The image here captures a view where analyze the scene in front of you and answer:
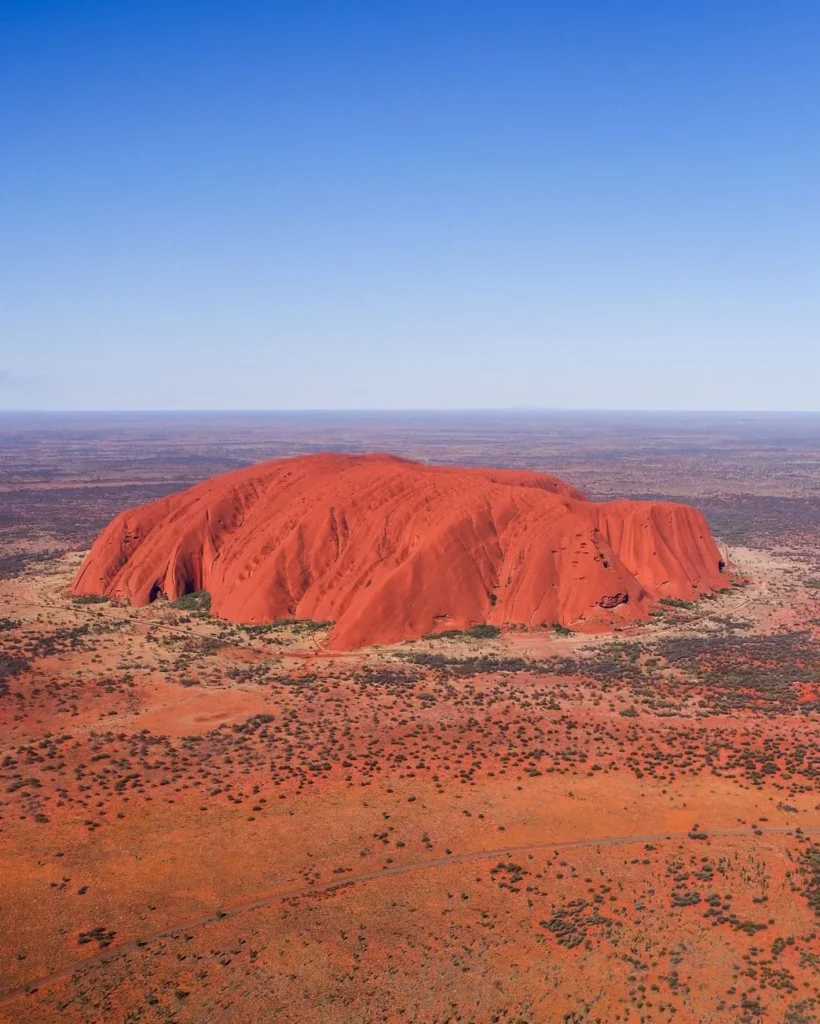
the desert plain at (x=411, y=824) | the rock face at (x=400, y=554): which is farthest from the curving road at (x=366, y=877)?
the rock face at (x=400, y=554)

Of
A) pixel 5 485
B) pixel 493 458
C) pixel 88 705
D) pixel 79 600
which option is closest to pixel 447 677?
pixel 88 705

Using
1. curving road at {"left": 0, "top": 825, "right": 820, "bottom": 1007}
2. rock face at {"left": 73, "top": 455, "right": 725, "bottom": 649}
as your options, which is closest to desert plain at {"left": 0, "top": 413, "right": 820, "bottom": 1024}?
curving road at {"left": 0, "top": 825, "right": 820, "bottom": 1007}

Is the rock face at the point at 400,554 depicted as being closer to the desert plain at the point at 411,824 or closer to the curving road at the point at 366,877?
the desert plain at the point at 411,824

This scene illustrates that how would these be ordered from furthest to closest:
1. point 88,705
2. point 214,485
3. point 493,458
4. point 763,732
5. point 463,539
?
point 493,458, point 214,485, point 463,539, point 88,705, point 763,732

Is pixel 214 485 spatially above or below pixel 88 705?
above

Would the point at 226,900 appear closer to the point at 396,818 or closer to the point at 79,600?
the point at 396,818

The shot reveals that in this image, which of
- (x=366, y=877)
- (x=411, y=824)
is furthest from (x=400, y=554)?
(x=366, y=877)

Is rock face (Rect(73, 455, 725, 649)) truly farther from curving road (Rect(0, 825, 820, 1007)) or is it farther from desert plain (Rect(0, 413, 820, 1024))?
curving road (Rect(0, 825, 820, 1007))

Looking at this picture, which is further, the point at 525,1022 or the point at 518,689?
the point at 518,689
